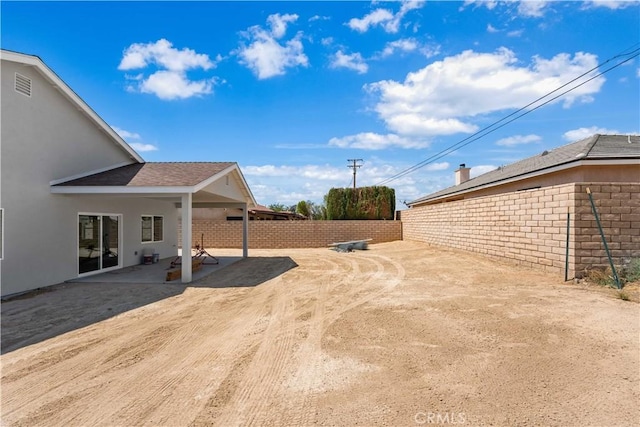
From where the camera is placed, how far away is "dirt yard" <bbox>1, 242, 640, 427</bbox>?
2945mm

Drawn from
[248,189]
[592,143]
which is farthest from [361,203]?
[592,143]

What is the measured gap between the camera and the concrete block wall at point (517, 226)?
8.25 metres

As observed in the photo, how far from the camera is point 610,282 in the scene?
7250mm

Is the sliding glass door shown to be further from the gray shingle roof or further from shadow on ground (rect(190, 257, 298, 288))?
shadow on ground (rect(190, 257, 298, 288))

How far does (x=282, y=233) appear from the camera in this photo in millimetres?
21000

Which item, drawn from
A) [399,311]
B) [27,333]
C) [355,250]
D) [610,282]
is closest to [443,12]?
[610,282]

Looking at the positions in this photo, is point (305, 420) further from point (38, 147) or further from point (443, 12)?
point (443, 12)

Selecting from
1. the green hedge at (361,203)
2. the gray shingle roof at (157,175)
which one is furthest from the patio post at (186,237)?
the green hedge at (361,203)

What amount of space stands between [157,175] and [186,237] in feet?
9.63

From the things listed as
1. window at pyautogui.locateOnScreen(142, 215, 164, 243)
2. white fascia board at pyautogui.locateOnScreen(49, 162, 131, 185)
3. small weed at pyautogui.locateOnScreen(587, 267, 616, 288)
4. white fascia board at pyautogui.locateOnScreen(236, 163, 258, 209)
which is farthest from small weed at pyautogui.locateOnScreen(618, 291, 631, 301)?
window at pyautogui.locateOnScreen(142, 215, 164, 243)

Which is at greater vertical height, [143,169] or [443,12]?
[443,12]

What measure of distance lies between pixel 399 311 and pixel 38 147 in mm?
9619

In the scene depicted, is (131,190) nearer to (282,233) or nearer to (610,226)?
(610,226)

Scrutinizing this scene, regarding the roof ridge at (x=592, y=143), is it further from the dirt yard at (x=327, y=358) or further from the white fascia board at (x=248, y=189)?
the white fascia board at (x=248, y=189)
